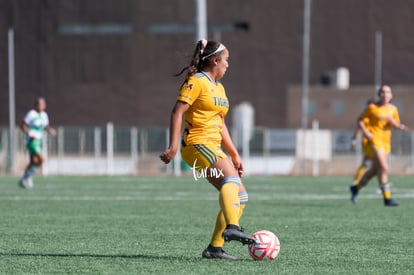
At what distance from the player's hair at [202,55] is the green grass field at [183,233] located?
5.86 ft

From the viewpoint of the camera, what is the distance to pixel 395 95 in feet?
168

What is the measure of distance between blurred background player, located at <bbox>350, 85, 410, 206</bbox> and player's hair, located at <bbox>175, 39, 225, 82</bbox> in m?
9.01

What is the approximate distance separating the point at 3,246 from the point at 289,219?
17.4 feet

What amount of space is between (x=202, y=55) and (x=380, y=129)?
9603 mm

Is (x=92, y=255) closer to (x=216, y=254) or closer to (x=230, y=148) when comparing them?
(x=216, y=254)

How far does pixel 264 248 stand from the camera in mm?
9008

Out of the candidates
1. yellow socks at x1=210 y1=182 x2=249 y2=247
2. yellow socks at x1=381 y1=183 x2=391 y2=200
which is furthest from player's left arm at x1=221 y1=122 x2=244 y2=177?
yellow socks at x1=381 y1=183 x2=391 y2=200

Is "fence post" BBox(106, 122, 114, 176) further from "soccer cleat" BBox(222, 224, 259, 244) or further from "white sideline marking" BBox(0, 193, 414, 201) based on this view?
"soccer cleat" BBox(222, 224, 259, 244)

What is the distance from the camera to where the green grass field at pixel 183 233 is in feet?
28.7

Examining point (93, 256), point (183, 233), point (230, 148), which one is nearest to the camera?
point (93, 256)

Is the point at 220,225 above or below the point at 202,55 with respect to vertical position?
below

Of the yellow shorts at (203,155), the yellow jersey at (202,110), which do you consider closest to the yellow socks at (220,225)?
the yellow shorts at (203,155)

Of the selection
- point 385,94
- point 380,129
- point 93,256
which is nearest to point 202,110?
point 93,256

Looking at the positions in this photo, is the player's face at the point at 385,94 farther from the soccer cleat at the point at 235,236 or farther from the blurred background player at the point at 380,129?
the soccer cleat at the point at 235,236
